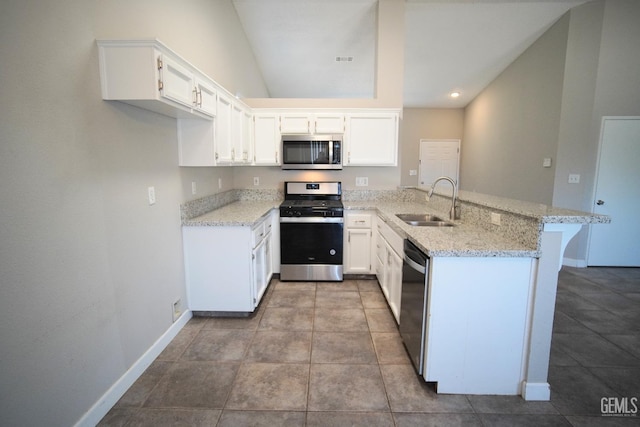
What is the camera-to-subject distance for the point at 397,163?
12.2 ft

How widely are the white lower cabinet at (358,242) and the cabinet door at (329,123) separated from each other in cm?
99

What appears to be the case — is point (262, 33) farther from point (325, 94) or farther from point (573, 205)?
point (573, 205)

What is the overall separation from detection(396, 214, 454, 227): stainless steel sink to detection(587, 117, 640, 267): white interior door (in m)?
2.82

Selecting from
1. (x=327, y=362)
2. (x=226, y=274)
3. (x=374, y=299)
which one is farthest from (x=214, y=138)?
(x=374, y=299)

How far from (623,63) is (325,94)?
4884mm

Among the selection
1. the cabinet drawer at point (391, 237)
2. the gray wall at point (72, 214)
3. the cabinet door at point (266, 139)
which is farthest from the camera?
the cabinet door at point (266, 139)

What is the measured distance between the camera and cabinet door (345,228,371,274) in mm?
3461

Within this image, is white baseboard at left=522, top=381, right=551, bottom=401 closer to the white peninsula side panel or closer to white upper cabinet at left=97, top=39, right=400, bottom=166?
the white peninsula side panel

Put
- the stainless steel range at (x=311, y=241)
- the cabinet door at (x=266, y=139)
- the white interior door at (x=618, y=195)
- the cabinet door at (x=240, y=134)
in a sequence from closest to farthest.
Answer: the cabinet door at (x=240, y=134) < the stainless steel range at (x=311, y=241) < the cabinet door at (x=266, y=139) < the white interior door at (x=618, y=195)

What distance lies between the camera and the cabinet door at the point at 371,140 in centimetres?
349

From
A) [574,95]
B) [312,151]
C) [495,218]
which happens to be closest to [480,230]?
[495,218]

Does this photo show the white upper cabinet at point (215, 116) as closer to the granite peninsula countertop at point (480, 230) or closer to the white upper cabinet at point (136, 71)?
the white upper cabinet at point (136, 71)

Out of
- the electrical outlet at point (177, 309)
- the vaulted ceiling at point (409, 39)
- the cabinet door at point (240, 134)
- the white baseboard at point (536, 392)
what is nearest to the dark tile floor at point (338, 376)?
the white baseboard at point (536, 392)

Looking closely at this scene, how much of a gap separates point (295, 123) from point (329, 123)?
0.40 meters
